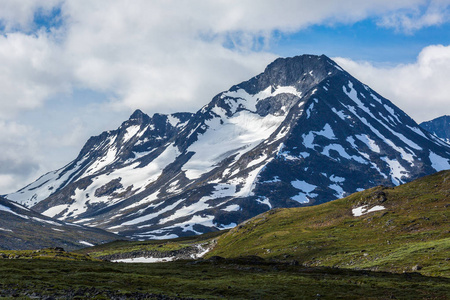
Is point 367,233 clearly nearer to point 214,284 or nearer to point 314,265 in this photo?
point 314,265

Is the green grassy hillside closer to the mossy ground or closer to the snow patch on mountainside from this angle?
the mossy ground

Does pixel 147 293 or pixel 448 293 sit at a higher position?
pixel 147 293

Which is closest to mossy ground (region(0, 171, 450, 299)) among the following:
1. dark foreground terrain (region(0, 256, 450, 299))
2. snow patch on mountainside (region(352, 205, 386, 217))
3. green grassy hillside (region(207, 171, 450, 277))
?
dark foreground terrain (region(0, 256, 450, 299))

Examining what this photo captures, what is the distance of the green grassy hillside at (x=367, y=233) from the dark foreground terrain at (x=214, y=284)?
12670 mm

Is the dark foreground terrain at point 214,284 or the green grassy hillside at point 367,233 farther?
the green grassy hillside at point 367,233

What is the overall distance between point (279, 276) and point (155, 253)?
104433 millimetres

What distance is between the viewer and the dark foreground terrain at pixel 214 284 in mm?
44062

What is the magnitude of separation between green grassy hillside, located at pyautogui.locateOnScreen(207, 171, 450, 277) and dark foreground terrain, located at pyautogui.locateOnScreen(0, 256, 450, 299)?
41.6 feet

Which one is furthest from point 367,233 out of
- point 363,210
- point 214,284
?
point 214,284

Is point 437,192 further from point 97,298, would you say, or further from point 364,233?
point 97,298

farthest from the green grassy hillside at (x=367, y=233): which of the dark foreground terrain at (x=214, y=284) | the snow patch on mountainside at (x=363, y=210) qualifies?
the dark foreground terrain at (x=214, y=284)

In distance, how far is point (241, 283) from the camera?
53.2 meters

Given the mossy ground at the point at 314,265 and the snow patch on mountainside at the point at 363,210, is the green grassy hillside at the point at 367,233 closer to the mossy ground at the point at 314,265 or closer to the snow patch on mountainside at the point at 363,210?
the mossy ground at the point at 314,265

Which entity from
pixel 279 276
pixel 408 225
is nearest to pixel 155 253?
pixel 408 225
